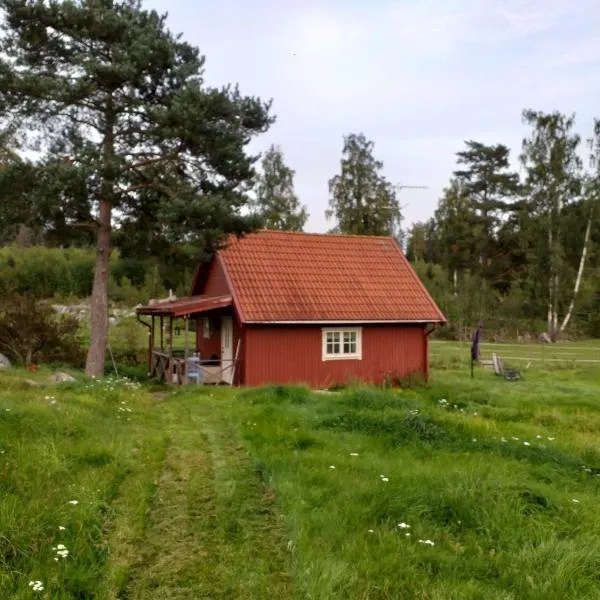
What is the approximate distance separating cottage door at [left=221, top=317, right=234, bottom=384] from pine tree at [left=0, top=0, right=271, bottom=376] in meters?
3.55

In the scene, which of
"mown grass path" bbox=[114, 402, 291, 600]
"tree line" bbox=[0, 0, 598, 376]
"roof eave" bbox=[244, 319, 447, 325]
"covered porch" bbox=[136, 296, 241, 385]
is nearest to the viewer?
"mown grass path" bbox=[114, 402, 291, 600]

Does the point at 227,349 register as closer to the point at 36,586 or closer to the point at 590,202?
the point at 36,586

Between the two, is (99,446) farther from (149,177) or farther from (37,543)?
(149,177)

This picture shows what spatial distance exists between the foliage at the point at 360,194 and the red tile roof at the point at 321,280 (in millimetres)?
21303

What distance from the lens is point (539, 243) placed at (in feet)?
138

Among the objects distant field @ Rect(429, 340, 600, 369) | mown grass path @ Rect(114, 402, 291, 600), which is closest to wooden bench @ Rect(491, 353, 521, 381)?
distant field @ Rect(429, 340, 600, 369)

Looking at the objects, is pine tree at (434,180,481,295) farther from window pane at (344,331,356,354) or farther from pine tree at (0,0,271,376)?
pine tree at (0,0,271,376)

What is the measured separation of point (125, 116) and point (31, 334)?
7434 mm

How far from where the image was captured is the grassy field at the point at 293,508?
4.10 meters

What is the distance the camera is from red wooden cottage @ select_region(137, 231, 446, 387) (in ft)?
56.2

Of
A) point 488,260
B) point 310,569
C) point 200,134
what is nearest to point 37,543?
point 310,569

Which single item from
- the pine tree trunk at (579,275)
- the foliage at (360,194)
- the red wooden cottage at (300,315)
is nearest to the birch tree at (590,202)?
the pine tree trunk at (579,275)

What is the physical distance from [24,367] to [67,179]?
653cm

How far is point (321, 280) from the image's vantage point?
19219 millimetres
